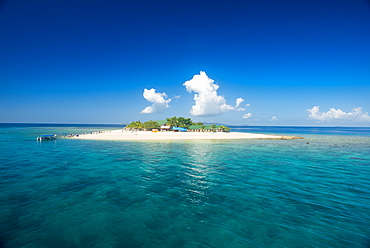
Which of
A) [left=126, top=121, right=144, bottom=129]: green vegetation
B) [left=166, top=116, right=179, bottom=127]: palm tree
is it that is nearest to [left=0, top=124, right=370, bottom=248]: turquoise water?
[left=166, top=116, right=179, bottom=127]: palm tree

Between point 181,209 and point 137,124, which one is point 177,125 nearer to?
point 137,124

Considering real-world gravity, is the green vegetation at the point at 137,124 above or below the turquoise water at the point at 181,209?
above

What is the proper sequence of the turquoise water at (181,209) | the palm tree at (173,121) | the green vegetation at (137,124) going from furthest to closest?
the green vegetation at (137,124), the palm tree at (173,121), the turquoise water at (181,209)

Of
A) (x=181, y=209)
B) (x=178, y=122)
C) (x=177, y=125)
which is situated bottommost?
(x=181, y=209)

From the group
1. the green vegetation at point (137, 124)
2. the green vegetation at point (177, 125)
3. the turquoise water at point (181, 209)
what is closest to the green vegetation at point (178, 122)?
the green vegetation at point (177, 125)

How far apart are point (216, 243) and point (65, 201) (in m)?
10.9

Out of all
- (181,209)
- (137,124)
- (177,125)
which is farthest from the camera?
(137,124)

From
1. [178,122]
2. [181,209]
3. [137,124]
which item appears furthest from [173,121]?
[181,209]

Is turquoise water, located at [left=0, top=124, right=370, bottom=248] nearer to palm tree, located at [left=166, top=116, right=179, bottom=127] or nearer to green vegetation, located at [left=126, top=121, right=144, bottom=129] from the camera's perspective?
palm tree, located at [left=166, top=116, right=179, bottom=127]

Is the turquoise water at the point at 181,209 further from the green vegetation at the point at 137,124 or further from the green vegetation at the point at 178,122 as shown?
the green vegetation at the point at 137,124

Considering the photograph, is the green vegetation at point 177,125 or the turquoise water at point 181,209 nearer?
the turquoise water at point 181,209

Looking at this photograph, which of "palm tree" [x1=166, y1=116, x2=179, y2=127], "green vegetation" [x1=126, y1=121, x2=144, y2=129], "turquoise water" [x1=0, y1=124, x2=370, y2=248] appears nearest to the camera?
"turquoise water" [x1=0, y1=124, x2=370, y2=248]

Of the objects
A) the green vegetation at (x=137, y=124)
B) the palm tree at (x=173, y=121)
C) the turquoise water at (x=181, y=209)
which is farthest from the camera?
the green vegetation at (x=137, y=124)

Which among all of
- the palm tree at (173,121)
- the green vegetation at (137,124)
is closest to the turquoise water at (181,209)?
the palm tree at (173,121)
